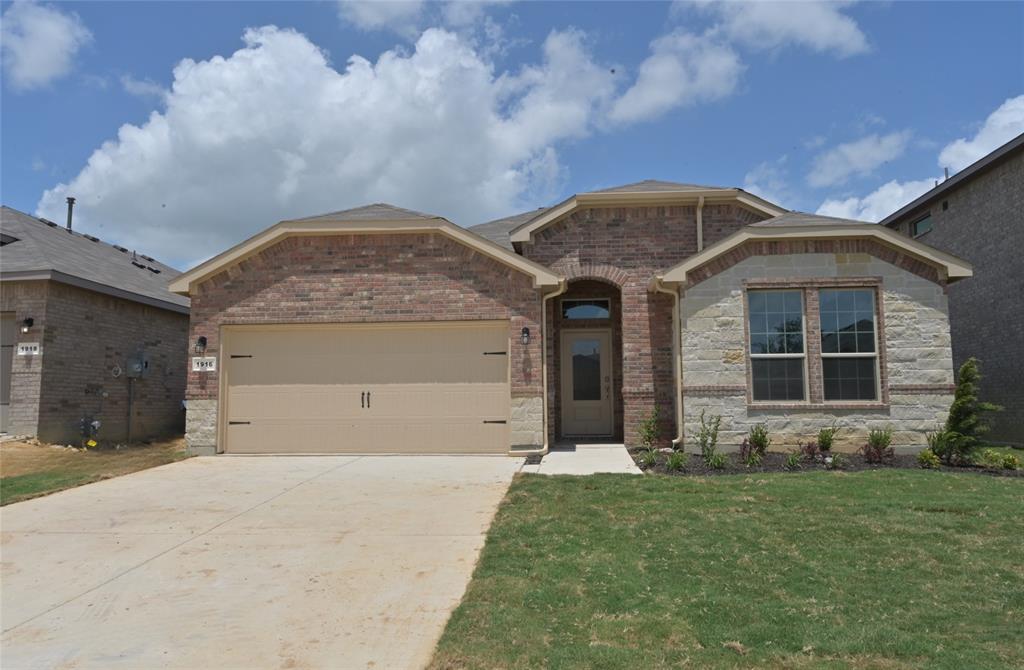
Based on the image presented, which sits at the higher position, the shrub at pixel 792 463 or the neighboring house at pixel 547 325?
the neighboring house at pixel 547 325

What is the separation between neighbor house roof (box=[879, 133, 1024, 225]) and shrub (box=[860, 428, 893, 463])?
22.9ft

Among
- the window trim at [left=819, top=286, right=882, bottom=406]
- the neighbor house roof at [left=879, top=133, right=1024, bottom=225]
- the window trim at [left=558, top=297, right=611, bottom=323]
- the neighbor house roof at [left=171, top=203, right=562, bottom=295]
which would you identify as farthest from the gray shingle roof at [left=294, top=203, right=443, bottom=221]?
the neighbor house roof at [left=879, top=133, right=1024, bottom=225]

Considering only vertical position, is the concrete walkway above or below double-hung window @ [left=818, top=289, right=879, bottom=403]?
below

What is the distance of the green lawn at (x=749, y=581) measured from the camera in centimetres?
370

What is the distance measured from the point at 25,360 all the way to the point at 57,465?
9.04 ft

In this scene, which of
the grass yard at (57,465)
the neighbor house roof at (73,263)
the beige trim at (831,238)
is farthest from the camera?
the neighbor house roof at (73,263)

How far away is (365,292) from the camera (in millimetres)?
11359

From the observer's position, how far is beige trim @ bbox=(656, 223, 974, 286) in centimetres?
1041

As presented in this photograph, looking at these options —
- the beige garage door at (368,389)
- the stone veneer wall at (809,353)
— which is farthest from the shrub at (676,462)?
the beige garage door at (368,389)

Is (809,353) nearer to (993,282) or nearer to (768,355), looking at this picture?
(768,355)

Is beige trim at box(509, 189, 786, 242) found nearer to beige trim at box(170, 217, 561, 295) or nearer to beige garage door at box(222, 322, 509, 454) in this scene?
beige trim at box(170, 217, 561, 295)

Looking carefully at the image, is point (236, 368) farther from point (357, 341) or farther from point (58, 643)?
point (58, 643)

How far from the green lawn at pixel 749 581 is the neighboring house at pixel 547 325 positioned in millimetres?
2988

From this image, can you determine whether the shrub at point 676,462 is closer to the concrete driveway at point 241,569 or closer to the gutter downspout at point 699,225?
the concrete driveway at point 241,569
